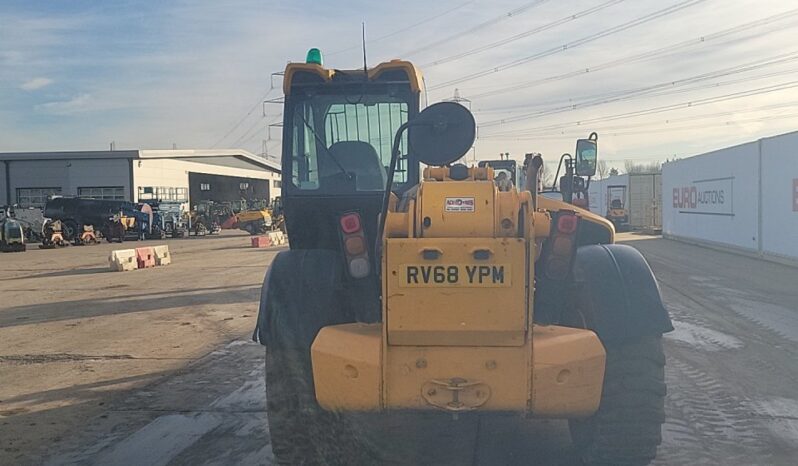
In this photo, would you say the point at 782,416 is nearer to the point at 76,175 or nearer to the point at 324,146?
the point at 324,146

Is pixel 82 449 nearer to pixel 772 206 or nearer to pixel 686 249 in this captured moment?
pixel 772 206

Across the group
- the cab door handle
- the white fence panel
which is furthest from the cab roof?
the white fence panel

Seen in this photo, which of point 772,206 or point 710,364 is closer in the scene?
point 710,364

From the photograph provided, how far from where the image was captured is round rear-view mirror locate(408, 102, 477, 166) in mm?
4434

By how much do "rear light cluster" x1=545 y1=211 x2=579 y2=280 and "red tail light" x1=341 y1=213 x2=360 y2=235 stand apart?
3.68ft

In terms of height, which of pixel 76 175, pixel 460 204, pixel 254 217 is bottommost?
pixel 254 217

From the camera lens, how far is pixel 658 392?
4.50 m

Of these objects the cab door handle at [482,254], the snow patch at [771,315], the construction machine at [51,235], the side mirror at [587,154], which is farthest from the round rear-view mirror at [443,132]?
the construction machine at [51,235]

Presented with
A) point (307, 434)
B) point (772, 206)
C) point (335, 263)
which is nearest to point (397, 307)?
point (335, 263)

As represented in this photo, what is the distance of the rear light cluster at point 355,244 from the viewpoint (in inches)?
173

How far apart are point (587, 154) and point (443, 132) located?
2.29 metres

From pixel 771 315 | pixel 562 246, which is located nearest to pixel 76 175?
pixel 771 315

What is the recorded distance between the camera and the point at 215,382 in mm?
8102

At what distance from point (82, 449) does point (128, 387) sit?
2.20 metres
